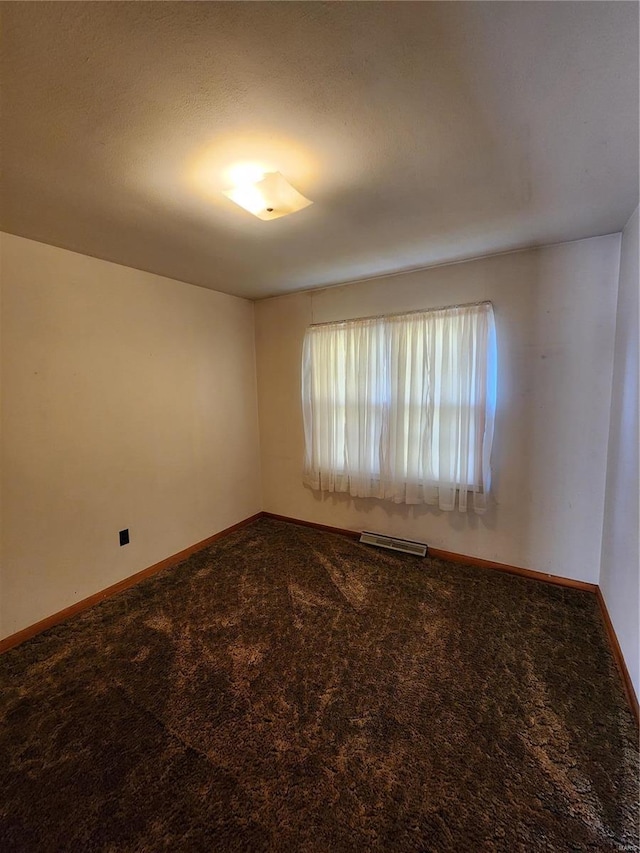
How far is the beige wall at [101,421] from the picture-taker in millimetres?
2020

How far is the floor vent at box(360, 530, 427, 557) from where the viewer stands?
2.91m

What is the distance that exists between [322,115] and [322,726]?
7.65ft

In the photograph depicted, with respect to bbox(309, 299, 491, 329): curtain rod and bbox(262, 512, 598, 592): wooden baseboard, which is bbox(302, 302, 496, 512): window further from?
bbox(262, 512, 598, 592): wooden baseboard

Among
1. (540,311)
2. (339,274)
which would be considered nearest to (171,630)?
(339,274)

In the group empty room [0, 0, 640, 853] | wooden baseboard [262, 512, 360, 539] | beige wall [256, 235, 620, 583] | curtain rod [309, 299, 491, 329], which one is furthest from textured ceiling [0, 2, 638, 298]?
wooden baseboard [262, 512, 360, 539]

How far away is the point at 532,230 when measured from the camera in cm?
210

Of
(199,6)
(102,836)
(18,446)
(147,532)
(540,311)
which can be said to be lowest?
(102,836)

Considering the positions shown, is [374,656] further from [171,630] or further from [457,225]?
[457,225]

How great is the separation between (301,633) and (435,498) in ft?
4.79

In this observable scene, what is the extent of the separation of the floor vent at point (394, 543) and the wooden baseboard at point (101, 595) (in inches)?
53.4

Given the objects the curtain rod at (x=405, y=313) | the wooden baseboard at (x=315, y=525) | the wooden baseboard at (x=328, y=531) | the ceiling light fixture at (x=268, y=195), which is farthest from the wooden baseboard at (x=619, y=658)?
the ceiling light fixture at (x=268, y=195)

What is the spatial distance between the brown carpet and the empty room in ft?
0.04

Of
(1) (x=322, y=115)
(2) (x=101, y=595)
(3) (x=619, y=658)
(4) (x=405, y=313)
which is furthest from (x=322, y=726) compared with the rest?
(4) (x=405, y=313)

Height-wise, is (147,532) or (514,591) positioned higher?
(147,532)
